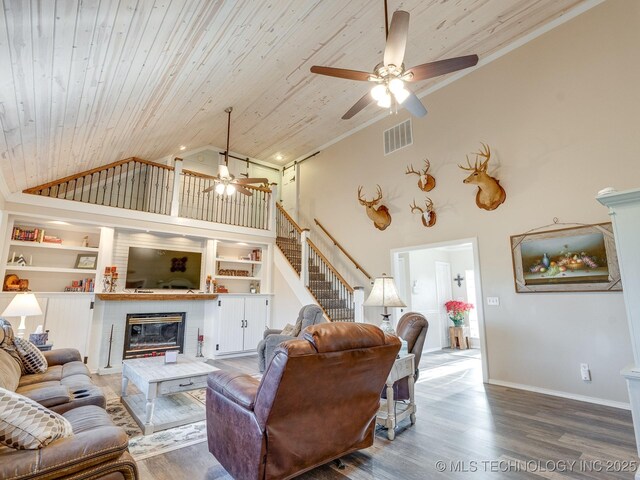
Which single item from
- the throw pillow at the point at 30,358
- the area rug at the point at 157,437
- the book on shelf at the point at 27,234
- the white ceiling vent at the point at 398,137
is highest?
the white ceiling vent at the point at 398,137

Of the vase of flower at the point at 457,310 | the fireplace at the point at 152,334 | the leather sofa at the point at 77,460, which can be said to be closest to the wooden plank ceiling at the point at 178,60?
the leather sofa at the point at 77,460

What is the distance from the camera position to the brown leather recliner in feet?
6.05

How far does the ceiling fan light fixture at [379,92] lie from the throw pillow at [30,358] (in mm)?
4325

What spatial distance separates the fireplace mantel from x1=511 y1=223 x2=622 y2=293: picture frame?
17.9ft

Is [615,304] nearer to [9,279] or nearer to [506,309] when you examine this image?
[506,309]

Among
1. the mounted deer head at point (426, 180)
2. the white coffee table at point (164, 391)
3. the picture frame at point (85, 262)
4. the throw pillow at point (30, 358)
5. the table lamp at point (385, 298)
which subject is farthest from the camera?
the mounted deer head at point (426, 180)

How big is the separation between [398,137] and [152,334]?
20.2 ft

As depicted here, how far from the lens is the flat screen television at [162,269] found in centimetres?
602

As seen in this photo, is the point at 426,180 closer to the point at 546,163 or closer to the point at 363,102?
the point at 546,163

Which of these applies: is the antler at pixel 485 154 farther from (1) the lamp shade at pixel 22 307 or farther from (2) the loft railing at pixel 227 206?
(1) the lamp shade at pixel 22 307

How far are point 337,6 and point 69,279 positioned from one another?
6.06m

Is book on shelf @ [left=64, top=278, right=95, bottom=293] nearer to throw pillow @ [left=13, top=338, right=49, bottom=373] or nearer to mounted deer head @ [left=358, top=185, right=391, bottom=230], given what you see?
throw pillow @ [left=13, top=338, right=49, bottom=373]

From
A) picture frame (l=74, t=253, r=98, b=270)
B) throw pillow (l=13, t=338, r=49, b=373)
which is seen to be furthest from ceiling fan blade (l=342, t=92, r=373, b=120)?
picture frame (l=74, t=253, r=98, b=270)

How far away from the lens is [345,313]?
6.64m
